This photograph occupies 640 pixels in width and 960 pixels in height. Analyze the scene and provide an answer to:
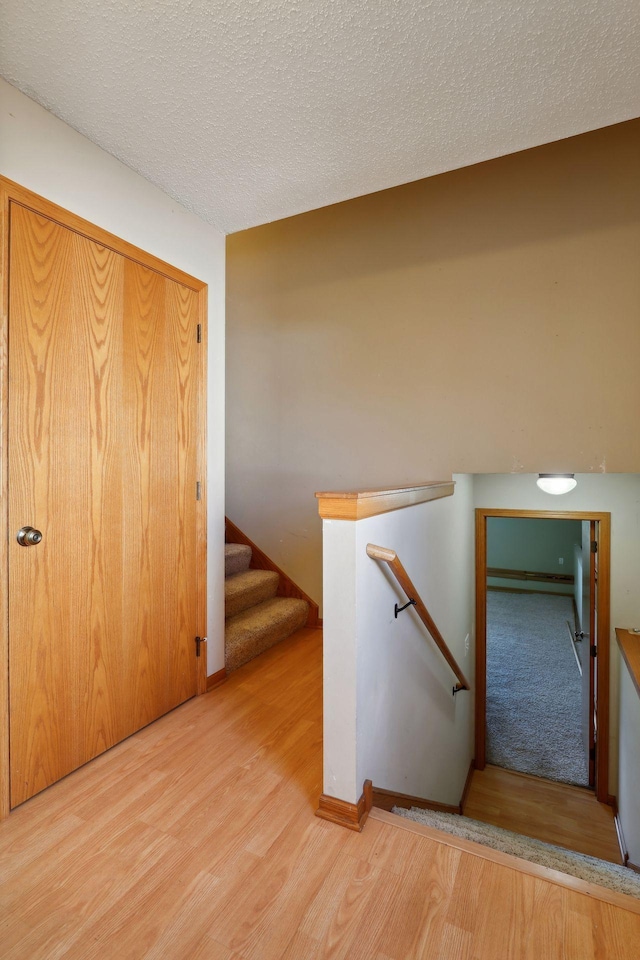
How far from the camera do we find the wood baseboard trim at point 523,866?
1.22 meters

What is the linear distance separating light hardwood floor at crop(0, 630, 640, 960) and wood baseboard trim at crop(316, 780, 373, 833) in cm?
3

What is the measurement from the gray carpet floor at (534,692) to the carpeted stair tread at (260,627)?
281 cm

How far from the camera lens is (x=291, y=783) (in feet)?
5.51

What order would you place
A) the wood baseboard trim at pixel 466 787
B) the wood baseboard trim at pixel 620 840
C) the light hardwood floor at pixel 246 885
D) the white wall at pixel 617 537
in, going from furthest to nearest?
the wood baseboard trim at pixel 466 787, the white wall at pixel 617 537, the wood baseboard trim at pixel 620 840, the light hardwood floor at pixel 246 885

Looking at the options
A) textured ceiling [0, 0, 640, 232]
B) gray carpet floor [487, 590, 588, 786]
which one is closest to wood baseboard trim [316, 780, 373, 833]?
textured ceiling [0, 0, 640, 232]

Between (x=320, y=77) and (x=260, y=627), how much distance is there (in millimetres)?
2656

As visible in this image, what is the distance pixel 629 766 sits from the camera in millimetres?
2887

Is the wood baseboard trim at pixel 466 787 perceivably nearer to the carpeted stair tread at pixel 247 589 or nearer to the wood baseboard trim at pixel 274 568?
the wood baseboard trim at pixel 274 568

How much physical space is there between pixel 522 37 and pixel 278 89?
72 cm

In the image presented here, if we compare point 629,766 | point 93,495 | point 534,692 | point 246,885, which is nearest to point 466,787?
point 629,766

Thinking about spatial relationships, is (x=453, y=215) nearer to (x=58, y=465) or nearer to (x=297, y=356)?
(x=297, y=356)

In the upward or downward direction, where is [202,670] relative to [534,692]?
upward

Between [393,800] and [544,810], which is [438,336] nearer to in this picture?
[393,800]

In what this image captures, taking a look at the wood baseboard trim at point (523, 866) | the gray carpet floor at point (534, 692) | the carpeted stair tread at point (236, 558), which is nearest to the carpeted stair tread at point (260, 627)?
the carpeted stair tread at point (236, 558)
